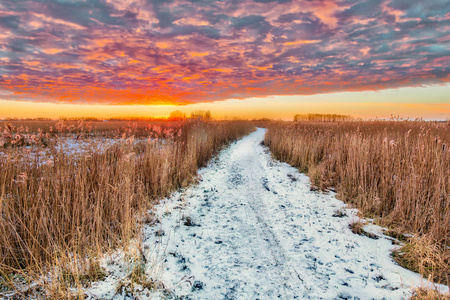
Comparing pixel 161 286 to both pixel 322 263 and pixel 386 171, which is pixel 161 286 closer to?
pixel 322 263

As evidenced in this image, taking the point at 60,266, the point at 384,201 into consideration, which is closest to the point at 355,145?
the point at 384,201

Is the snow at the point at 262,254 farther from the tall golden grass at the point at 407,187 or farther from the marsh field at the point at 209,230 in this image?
the tall golden grass at the point at 407,187

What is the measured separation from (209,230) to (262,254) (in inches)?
44.6

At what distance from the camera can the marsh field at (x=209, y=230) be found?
7.90 ft

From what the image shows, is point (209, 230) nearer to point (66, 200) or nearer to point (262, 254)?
point (262, 254)

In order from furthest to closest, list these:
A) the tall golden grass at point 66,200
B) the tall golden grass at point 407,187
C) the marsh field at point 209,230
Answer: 1. the tall golden grass at point 407,187
2. the tall golden grass at point 66,200
3. the marsh field at point 209,230

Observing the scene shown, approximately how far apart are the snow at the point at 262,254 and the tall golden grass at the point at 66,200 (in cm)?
44

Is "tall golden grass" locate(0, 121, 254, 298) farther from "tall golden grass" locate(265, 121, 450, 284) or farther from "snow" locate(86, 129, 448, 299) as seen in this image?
"tall golden grass" locate(265, 121, 450, 284)

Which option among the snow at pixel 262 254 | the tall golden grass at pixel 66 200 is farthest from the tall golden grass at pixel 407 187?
the tall golden grass at pixel 66 200

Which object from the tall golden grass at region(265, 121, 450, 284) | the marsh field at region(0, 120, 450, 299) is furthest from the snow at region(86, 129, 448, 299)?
the tall golden grass at region(265, 121, 450, 284)

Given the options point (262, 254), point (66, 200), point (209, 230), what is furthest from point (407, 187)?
point (66, 200)

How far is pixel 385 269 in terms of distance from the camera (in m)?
2.77

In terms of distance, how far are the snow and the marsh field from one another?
0.06ft

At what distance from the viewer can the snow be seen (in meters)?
2.44
